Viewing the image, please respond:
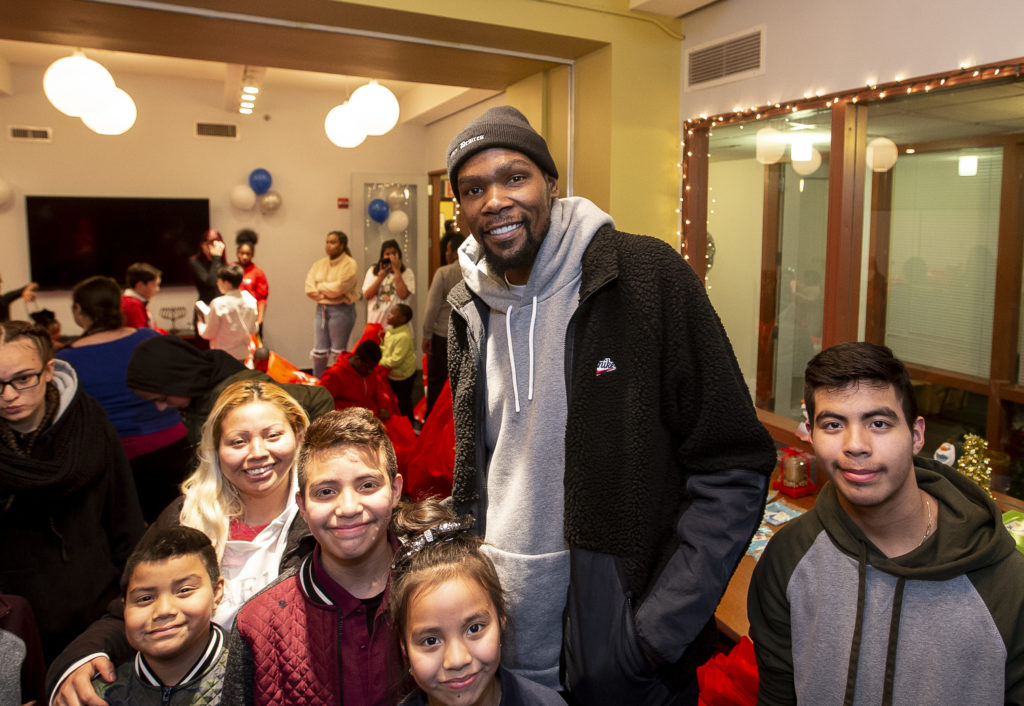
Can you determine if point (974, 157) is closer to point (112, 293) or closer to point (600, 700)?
point (600, 700)

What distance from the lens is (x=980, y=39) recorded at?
2.44m

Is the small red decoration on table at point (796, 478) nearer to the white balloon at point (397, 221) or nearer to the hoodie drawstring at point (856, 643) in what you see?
the hoodie drawstring at point (856, 643)

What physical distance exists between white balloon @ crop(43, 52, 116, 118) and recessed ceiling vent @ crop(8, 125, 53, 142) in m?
3.88

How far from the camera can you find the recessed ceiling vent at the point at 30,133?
7.40 metres

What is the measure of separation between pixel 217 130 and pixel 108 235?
1.65m

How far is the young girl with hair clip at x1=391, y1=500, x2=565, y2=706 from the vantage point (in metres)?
1.15

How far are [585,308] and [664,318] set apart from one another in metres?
0.14

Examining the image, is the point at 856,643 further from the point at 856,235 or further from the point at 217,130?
the point at 217,130

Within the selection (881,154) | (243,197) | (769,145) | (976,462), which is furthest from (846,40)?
(243,197)

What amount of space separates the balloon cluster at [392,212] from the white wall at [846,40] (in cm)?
530

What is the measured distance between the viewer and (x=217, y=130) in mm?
8258

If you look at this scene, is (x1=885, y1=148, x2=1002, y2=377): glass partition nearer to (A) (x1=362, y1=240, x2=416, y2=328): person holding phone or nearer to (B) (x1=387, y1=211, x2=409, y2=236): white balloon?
(A) (x1=362, y1=240, x2=416, y2=328): person holding phone

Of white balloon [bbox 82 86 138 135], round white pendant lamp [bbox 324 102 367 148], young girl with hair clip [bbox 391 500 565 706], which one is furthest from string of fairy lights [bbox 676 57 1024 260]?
white balloon [bbox 82 86 138 135]

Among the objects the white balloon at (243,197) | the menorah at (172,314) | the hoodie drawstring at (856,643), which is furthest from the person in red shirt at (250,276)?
the hoodie drawstring at (856,643)
